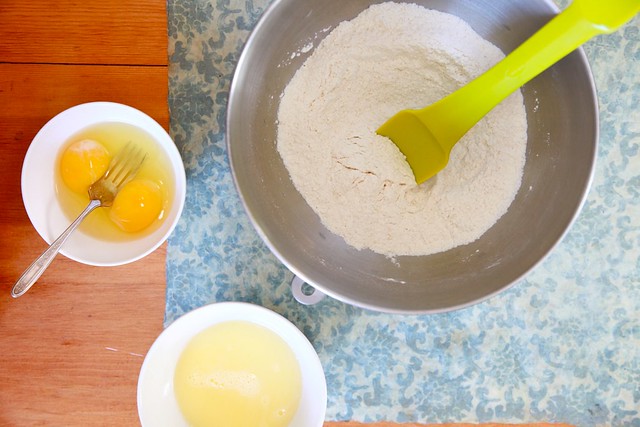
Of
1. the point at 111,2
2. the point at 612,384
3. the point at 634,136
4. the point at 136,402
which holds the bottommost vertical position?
the point at 136,402

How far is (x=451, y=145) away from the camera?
0.94m

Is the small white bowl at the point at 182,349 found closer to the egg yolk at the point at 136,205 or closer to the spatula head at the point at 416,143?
the egg yolk at the point at 136,205

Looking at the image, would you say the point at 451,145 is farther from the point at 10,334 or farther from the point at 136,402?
the point at 10,334

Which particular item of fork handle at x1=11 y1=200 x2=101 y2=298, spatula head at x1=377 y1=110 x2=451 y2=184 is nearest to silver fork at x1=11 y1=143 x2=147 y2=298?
fork handle at x1=11 y1=200 x2=101 y2=298

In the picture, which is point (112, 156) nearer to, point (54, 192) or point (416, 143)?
point (54, 192)

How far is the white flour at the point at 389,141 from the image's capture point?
0.95 m

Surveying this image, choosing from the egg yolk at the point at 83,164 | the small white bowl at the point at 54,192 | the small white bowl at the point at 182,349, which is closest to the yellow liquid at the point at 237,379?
the small white bowl at the point at 182,349

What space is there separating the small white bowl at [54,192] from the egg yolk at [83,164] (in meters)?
0.03

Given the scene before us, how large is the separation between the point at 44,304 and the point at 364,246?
1.98ft

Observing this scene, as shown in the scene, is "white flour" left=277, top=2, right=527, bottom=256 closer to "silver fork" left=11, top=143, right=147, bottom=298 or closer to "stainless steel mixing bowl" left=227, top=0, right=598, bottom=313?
"stainless steel mixing bowl" left=227, top=0, right=598, bottom=313

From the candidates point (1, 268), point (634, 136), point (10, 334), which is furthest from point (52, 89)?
point (634, 136)

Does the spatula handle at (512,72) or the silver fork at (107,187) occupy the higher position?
the spatula handle at (512,72)

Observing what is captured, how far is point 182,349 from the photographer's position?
1017mm

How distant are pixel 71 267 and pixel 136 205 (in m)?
0.21
